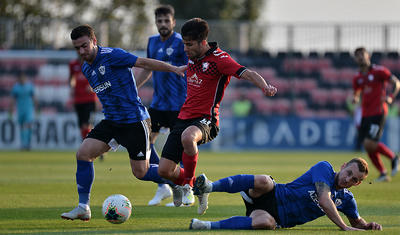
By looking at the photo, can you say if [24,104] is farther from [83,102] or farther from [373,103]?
[373,103]

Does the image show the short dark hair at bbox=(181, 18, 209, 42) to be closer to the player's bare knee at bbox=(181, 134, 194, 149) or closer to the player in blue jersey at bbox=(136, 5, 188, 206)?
the player's bare knee at bbox=(181, 134, 194, 149)

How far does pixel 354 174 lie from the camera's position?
7016 millimetres

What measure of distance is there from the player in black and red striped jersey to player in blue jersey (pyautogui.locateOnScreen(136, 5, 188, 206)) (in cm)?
161

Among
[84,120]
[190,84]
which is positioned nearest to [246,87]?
[84,120]

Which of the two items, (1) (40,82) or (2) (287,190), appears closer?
(2) (287,190)

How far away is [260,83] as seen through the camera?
7605mm

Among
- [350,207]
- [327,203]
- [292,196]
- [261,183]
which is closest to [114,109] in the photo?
[261,183]

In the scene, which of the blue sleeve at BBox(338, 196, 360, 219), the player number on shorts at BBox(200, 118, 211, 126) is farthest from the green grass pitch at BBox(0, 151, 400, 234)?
the player number on shorts at BBox(200, 118, 211, 126)

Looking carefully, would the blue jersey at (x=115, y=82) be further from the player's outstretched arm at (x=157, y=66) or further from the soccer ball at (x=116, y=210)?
the soccer ball at (x=116, y=210)

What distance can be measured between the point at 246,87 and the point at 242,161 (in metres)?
9.54

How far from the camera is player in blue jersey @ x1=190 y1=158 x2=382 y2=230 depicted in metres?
7.03

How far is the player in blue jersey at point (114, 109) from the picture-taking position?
794cm

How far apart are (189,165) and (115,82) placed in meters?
1.25

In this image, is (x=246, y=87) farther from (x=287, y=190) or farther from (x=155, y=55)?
(x=287, y=190)
